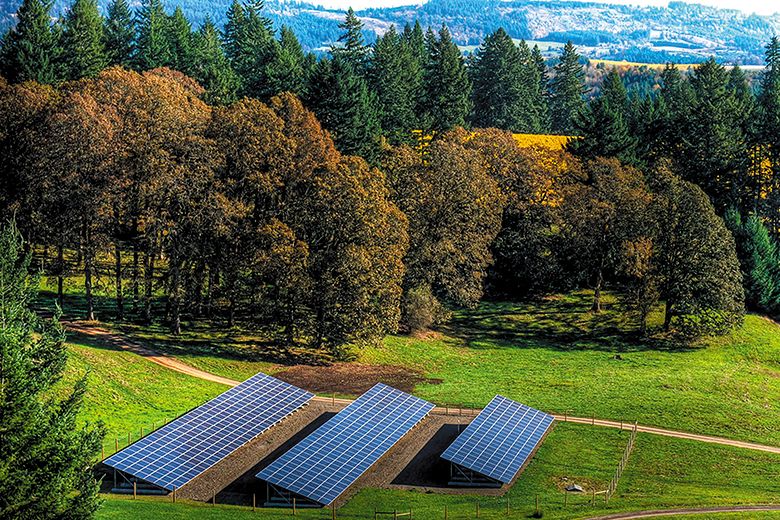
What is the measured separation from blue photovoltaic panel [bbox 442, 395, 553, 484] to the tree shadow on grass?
79.7ft

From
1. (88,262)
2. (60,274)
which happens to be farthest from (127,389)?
(60,274)

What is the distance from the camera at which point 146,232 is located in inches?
3280

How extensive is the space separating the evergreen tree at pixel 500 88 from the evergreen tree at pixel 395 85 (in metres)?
18.8

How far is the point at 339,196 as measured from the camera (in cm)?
8525

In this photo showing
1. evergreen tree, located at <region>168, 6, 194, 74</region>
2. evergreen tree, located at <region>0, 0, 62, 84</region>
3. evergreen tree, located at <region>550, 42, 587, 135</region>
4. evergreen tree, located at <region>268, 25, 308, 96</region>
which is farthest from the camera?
evergreen tree, located at <region>550, 42, 587, 135</region>

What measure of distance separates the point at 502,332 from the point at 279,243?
29.5 metres

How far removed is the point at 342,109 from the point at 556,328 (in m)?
37.0

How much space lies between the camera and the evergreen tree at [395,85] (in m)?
128

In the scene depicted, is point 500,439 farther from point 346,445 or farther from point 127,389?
point 127,389

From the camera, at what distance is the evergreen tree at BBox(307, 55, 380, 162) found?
4350 inches

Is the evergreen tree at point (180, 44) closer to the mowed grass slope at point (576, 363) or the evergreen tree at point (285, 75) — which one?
the evergreen tree at point (285, 75)

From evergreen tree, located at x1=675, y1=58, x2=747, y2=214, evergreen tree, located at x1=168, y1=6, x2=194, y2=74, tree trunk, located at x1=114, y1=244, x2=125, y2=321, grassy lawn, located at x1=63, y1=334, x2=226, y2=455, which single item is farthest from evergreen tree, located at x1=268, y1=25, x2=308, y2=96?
evergreen tree, located at x1=675, y1=58, x2=747, y2=214

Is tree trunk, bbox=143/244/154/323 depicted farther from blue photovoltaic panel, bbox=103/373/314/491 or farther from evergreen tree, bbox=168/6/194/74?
evergreen tree, bbox=168/6/194/74

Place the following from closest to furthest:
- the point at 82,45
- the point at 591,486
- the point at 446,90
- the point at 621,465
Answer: the point at 591,486 → the point at 621,465 → the point at 82,45 → the point at 446,90
